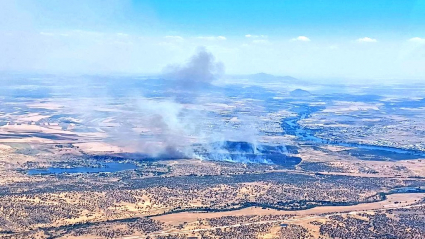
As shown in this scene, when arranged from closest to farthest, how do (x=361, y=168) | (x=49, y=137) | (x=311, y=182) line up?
(x=311, y=182) < (x=361, y=168) < (x=49, y=137)

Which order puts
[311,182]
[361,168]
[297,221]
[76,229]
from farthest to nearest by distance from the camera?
[361,168] → [311,182] → [297,221] → [76,229]

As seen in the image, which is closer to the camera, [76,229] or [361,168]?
[76,229]

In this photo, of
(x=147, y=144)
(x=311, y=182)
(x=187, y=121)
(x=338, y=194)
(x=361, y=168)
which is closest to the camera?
(x=338, y=194)

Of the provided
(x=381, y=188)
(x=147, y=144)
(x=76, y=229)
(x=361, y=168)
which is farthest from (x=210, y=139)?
(x=76, y=229)

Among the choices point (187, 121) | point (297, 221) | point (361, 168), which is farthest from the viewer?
point (187, 121)

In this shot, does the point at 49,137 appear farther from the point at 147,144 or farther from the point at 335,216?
the point at 335,216

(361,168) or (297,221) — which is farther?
(361,168)

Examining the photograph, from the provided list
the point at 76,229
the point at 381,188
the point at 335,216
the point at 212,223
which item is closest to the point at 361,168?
the point at 381,188

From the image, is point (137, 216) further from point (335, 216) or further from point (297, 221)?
point (335, 216)
